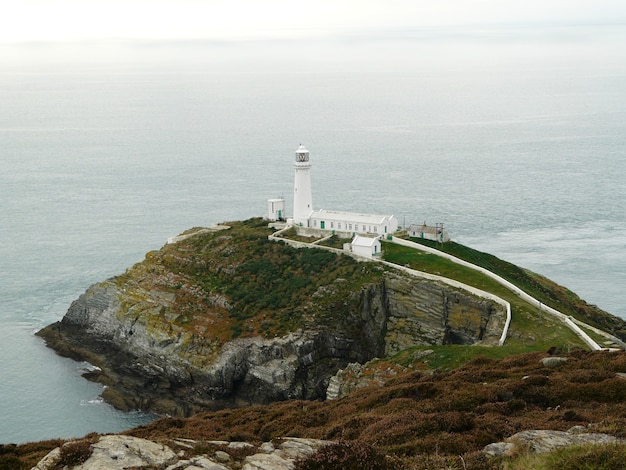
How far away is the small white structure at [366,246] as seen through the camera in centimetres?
5238

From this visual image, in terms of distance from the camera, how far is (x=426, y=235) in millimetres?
56906

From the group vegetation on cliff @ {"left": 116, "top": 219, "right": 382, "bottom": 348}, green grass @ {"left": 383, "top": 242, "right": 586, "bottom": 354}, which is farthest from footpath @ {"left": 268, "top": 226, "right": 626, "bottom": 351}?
vegetation on cliff @ {"left": 116, "top": 219, "right": 382, "bottom": 348}

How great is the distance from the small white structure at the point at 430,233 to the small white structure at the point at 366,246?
5254 millimetres

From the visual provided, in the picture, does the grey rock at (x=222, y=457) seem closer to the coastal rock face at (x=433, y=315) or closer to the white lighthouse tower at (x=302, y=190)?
the coastal rock face at (x=433, y=315)

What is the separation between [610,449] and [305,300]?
124 feet

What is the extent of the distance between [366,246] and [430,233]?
22.8 ft

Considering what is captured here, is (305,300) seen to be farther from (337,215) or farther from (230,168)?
(230,168)

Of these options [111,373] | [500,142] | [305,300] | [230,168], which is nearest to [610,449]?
[305,300]

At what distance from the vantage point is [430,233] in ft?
186

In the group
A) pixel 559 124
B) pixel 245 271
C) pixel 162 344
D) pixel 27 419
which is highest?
pixel 559 124

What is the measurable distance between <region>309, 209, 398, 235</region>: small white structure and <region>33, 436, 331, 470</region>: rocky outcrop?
39.7m

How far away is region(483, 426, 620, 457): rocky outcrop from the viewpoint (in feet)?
51.8

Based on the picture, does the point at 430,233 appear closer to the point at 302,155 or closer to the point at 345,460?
the point at 302,155

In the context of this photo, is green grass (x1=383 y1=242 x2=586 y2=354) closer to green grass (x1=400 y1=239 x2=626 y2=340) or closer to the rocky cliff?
the rocky cliff
